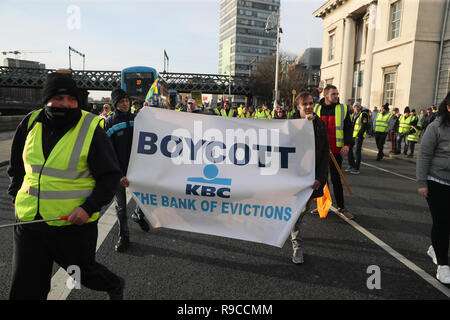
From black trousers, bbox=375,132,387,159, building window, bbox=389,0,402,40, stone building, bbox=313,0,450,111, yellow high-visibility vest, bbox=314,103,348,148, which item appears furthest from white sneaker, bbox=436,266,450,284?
building window, bbox=389,0,402,40

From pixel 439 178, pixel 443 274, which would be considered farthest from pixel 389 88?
pixel 443 274

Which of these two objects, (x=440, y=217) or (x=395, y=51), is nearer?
(x=440, y=217)

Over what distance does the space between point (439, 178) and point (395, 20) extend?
74.6 feet

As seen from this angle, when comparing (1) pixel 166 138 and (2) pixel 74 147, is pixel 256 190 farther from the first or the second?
(2) pixel 74 147

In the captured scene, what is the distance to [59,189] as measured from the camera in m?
2.20

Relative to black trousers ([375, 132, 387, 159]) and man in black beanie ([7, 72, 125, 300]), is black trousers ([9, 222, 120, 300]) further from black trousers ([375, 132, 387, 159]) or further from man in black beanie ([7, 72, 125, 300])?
black trousers ([375, 132, 387, 159])

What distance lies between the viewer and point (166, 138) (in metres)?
3.74

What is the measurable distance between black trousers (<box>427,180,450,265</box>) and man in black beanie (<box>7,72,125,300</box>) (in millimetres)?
3133

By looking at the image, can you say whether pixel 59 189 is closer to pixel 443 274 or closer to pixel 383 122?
pixel 443 274

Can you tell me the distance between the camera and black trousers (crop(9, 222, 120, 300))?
7.07ft

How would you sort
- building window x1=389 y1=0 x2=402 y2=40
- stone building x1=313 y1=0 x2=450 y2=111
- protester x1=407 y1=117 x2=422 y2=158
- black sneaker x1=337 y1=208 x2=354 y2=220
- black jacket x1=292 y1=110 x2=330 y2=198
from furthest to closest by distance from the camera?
building window x1=389 y1=0 x2=402 y2=40 → stone building x1=313 y1=0 x2=450 y2=111 → protester x1=407 y1=117 x2=422 y2=158 → black sneaker x1=337 y1=208 x2=354 y2=220 → black jacket x1=292 y1=110 x2=330 y2=198

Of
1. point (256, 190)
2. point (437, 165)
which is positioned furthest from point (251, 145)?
point (437, 165)

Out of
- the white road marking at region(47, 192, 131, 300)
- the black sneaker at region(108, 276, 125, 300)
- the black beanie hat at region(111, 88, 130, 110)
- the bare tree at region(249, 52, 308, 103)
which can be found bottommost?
the white road marking at region(47, 192, 131, 300)
